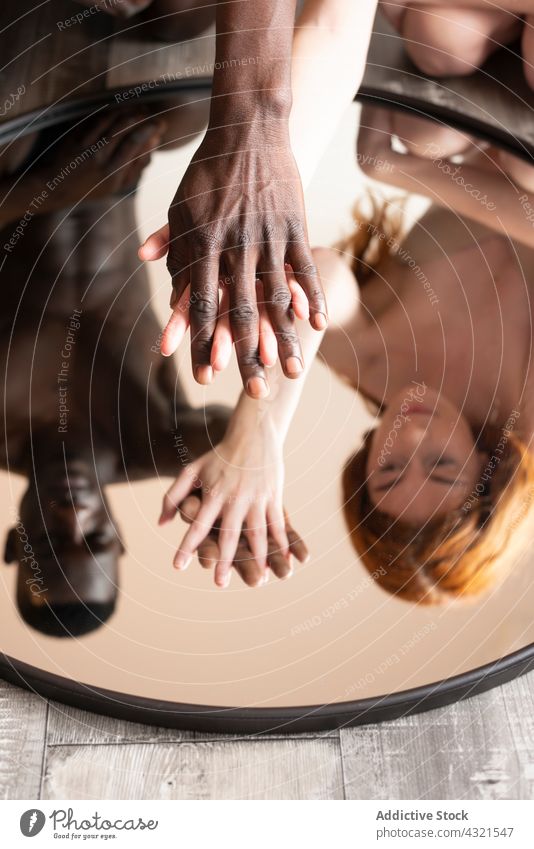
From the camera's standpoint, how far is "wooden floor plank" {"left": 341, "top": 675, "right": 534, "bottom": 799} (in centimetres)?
43

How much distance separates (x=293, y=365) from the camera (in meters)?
0.53

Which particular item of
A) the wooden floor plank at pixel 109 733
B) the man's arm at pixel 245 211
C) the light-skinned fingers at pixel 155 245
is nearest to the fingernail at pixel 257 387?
the man's arm at pixel 245 211

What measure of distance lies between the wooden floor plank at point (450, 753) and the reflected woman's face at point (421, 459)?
123 mm

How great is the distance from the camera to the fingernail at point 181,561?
0.50 m

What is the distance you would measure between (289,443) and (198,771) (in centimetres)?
21

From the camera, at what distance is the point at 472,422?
0.57 metres

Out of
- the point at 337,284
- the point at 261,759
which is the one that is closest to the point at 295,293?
the point at 337,284

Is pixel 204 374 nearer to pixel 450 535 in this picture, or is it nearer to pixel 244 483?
pixel 244 483

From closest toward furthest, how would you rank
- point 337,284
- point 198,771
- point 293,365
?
point 198,771
point 293,365
point 337,284

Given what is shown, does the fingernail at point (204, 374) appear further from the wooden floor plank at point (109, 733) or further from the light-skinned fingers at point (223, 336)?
the wooden floor plank at point (109, 733)

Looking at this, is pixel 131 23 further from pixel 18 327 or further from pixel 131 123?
pixel 18 327

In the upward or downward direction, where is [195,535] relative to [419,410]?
downward

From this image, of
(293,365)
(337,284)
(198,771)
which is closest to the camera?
(198,771)

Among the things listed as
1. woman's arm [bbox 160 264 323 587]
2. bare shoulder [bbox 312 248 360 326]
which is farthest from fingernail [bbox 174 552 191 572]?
bare shoulder [bbox 312 248 360 326]
